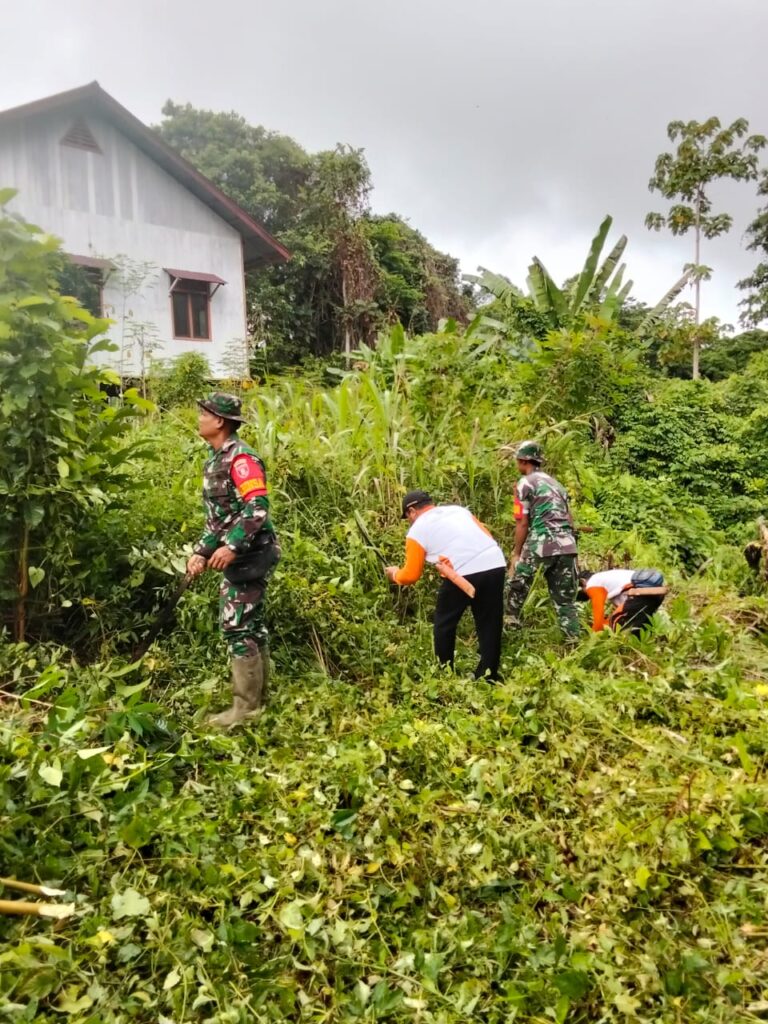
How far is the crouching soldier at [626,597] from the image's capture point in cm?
474

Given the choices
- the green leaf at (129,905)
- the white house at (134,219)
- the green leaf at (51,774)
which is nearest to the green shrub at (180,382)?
the white house at (134,219)

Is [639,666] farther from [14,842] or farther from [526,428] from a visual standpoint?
[14,842]

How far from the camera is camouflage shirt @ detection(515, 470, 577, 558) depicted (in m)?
4.89

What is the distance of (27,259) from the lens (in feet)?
10.9

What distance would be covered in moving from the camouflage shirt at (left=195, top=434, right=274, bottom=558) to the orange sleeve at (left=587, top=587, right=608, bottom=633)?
2562mm

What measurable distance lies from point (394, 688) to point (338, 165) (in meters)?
16.7

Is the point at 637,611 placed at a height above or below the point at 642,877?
above

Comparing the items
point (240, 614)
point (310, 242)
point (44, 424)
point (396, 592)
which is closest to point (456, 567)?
point (396, 592)

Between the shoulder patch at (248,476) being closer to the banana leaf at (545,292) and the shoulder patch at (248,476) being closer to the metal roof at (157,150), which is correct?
the banana leaf at (545,292)

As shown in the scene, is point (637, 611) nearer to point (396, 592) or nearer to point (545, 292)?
Result: point (396, 592)

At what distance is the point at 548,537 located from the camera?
16.1 ft

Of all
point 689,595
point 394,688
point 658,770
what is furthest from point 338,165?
point 658,770

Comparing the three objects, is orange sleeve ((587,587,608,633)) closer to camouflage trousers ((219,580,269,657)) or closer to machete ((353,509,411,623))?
machete ((353,509,411,623))

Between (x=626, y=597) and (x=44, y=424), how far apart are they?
3.83 meters
